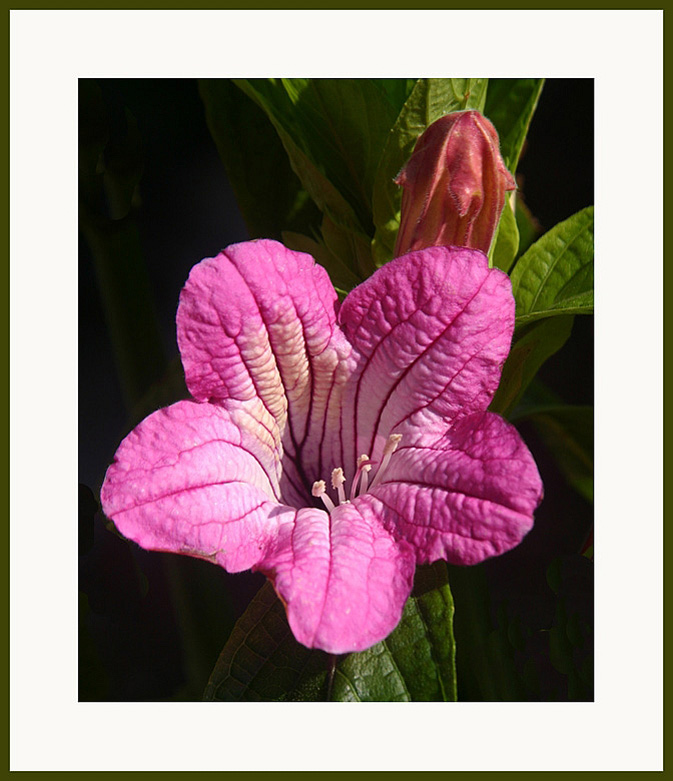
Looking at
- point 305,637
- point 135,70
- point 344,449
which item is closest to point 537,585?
point 344,449

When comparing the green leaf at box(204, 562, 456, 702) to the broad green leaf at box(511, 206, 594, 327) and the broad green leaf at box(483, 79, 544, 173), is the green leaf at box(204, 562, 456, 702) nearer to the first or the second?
the broad green leaf at box(511, 206, 594, 327)

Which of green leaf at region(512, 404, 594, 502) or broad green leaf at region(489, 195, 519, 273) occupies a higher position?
broad green leaf at region(489, 195, 519, 273)

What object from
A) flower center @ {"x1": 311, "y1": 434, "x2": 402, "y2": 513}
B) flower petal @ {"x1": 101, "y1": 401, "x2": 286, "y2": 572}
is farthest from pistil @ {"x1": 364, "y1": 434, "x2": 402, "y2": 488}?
flower petal @ {"x1": 101, "y1": 401, "x2": 286, "y2": 572}

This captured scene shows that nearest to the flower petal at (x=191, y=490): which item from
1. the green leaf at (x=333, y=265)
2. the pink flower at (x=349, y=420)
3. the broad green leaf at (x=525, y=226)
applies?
the pink flower at (x=349, y=420)

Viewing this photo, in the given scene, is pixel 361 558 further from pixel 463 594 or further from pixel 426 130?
pixel 426 130

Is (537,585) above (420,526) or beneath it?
beneath

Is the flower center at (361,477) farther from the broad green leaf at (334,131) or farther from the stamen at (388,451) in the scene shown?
the broad green leaf at (334,131)

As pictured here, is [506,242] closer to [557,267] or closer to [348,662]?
[557,267]
